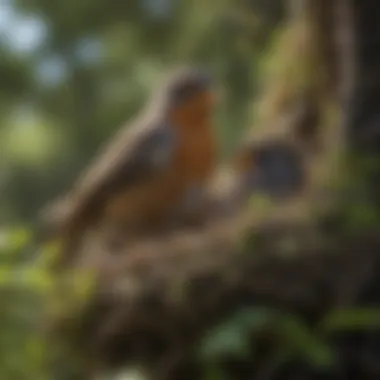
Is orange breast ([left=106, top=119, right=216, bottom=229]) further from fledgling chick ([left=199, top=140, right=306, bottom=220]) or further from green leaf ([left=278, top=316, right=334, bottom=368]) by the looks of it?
green leaf ([left=278, top=316, right=334, bottom=368])

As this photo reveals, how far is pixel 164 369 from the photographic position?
1.62 meters

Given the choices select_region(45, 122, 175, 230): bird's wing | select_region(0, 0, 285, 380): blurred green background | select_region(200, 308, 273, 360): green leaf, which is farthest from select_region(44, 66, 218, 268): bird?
select_region(200, 308, 273, 360): green leaf

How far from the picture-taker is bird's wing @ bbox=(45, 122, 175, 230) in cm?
212

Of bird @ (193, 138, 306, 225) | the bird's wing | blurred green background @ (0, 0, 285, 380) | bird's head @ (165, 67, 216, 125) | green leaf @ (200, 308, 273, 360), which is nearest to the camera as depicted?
green leaf @ (200, 308, 273, 360)

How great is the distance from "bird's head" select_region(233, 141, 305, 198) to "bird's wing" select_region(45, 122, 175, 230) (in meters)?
0.21

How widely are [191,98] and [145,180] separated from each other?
0.29 metres

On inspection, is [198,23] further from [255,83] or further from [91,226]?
A: [91,226]

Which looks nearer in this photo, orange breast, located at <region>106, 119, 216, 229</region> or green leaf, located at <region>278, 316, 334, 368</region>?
green leaf, located at <region>278, 316, 334, 368</region>

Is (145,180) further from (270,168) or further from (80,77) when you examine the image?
(80,77)

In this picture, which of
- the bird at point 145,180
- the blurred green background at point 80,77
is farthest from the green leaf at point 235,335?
the blurred green background at point 80,77

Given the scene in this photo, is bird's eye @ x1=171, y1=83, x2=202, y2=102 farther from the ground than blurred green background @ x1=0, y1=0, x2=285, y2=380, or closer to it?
closer to it

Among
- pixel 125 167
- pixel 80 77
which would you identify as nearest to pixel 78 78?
pixel 80 77

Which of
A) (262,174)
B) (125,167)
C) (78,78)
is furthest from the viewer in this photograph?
A: (78,78)

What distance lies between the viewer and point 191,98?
2357 millimetres
